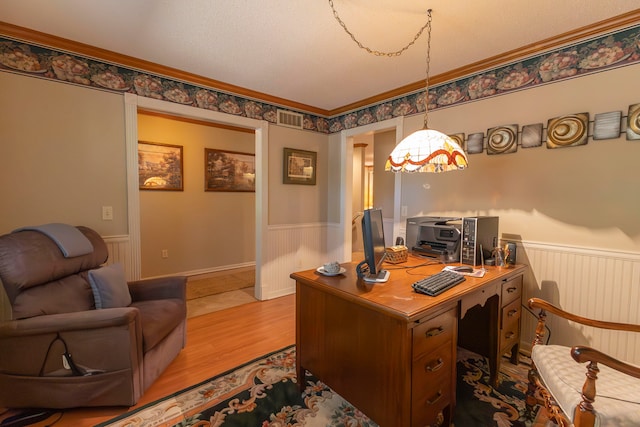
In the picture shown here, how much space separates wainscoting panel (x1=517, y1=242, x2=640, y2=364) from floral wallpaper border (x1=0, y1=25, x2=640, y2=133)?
133 cm

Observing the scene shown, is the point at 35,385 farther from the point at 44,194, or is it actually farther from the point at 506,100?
the point at 506,100

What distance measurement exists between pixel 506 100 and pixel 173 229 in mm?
4435

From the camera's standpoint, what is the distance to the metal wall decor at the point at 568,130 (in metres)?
2.05

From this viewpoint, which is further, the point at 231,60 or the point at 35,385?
the point at 231,60

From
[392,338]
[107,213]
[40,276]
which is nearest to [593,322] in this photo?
[392,338]

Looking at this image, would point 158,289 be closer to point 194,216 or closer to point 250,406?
point 250,406

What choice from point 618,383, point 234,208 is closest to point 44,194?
point 234,208

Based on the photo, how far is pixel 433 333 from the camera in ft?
4.46

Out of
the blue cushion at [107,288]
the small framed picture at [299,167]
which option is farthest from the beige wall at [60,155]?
the small framed picture at [299,167]

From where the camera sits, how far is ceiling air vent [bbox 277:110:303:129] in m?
3.58

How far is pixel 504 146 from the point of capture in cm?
242

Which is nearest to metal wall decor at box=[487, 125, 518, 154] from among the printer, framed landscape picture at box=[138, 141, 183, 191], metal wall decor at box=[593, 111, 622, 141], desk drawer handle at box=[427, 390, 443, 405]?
metal wall decor at box=[593, 111, 622, 141]

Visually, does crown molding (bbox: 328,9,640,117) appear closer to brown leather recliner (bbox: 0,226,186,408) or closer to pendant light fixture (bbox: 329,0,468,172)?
pendant light fixture (bbox: 329,0,468,172)

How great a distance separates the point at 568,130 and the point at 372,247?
182cm
